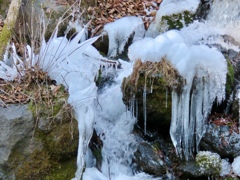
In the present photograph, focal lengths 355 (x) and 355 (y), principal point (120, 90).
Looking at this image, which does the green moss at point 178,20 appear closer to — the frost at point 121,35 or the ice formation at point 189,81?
the frost at point 121,35

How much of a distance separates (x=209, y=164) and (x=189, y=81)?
0.92 m

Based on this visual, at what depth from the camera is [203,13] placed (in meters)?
5.58

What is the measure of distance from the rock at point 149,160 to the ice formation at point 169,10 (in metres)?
2.04

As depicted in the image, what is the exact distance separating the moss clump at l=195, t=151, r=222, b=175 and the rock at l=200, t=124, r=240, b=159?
15cm

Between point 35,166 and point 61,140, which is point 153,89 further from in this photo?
point 35,166

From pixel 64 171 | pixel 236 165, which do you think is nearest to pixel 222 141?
pixel 236 165

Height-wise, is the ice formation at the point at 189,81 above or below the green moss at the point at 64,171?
above

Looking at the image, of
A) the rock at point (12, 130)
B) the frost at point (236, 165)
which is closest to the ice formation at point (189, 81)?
the frost at point (236, 165)

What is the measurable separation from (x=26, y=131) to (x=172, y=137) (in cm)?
164

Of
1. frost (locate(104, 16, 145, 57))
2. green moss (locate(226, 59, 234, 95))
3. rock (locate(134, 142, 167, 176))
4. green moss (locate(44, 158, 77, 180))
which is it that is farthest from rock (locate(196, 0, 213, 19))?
green moss (locate(44, 158, 77, 180))

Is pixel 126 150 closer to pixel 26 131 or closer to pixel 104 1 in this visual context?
pixel 26 131

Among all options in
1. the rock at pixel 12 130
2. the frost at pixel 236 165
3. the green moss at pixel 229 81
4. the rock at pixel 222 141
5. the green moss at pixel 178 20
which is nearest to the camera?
the rock at pixel 12 130

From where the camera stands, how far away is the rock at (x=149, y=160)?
3.98m

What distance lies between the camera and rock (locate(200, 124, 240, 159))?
3990 millimetres
